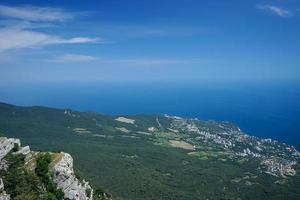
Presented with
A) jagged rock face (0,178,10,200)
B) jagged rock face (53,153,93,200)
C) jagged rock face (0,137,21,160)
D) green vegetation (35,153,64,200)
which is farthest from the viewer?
jagged rock face (0,137,21,160)

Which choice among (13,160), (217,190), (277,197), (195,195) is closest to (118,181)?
(195,195)

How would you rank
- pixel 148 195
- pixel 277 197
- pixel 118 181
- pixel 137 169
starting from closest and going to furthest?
pixel 148 195
pixel 118 181
pixel 277 197
pixel 137 169

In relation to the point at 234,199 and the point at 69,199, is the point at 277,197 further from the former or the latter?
the point at 69,199

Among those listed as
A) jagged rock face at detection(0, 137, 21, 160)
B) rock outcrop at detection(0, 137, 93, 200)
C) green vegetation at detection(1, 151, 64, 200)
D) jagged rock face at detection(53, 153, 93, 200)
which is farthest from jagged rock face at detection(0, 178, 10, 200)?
jagged rock face at detection(0, 137, 21, 160)

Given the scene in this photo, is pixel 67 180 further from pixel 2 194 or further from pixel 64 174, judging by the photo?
pixel 2 194

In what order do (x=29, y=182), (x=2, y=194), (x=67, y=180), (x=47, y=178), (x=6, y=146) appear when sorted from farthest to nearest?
(x=6, y=146) < (x=67, y=180) < (x=47, y=178) < (x=29, y=182) < (x=2, y=194)

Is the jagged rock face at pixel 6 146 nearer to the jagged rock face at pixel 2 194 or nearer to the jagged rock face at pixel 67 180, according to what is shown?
the jagged rock face at pixel 67 180

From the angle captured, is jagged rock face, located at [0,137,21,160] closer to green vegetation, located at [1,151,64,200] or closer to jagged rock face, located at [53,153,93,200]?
green vegetation, located at [1,151,64,200]

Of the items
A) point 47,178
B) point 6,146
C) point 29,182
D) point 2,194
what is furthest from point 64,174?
point 6,146
